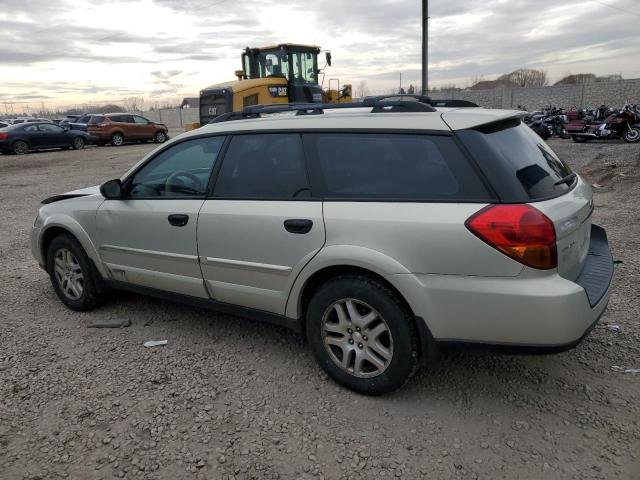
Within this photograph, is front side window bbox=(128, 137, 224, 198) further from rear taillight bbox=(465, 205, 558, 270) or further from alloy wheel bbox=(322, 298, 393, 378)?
rear taillight bbox=(465, 205, 558, 270)

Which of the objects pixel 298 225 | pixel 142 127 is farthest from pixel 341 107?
pixel 142 127

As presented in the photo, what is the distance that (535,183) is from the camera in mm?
2754

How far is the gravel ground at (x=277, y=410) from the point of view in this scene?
2.58 meters

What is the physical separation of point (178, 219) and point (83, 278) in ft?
4.65

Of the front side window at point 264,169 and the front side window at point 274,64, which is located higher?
the front side window at point 274,64

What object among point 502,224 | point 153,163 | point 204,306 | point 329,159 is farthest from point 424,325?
point 153,163

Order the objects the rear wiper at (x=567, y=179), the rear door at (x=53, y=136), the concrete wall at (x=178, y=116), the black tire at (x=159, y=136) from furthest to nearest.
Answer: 1. the concrete wall at (x=178, y=116)
2. the black tire at (x=159, y=136)
3. the rear door at (x=53, y=136)
4. the rear wiper at (x=567, y=179)

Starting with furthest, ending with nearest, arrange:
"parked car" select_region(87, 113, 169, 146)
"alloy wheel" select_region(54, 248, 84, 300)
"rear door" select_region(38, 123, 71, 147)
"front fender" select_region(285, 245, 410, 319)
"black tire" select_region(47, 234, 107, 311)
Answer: "parked car" select_region(87, 113, 169, 146), "rear door" select_region(38, 123, 71, 147), "alloy wheel" select_region(54, 248, 84, 300), "black tire" select_region(47, 234, 107, 311), "front fender" select_region(285, 245, 410, 319)

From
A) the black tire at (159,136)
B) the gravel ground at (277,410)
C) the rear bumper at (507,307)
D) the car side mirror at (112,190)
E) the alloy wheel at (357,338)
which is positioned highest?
the black tire at (159,136)

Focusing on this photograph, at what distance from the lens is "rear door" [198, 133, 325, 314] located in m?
3.13

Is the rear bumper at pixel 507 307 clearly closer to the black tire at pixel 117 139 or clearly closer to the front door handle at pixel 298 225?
the front door handle at pixel 298 225

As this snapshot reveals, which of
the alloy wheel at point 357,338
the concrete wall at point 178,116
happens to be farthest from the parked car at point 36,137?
the concrete wall at point 178,116

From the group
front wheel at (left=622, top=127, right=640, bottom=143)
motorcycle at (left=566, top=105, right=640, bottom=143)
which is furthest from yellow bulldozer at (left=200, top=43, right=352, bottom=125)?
front wheel at (left=622, top=127, right=640, bottom=143)

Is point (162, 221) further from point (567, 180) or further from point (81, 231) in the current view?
point (567, 180)
